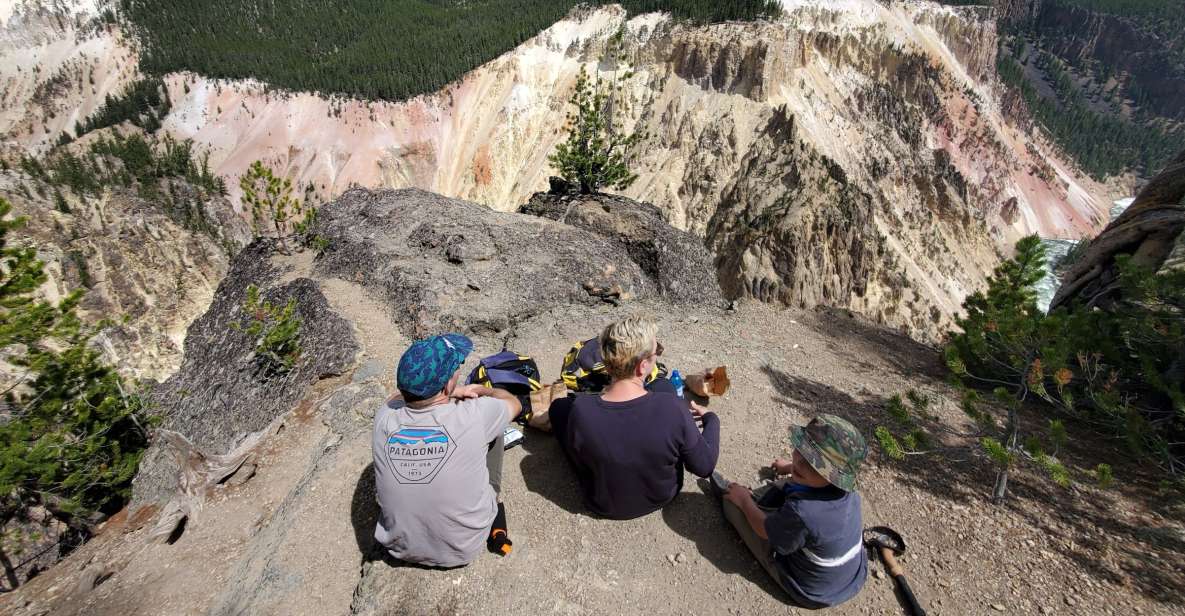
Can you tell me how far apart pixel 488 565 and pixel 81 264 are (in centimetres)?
3338

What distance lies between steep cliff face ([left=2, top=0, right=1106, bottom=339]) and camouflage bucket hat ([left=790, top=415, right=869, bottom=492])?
19013 mm

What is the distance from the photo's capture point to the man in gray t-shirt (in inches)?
112

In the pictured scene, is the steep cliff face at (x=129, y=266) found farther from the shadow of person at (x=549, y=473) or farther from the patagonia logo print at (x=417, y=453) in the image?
the patagonia logo print at (x=417, y=453)

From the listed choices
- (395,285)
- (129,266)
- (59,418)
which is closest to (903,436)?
(395,285)

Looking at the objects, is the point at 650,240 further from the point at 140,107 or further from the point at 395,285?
the point at 140,107

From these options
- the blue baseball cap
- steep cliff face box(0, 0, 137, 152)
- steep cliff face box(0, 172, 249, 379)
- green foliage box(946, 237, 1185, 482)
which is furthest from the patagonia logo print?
steep cliff face box(0, 0, 137, 152)

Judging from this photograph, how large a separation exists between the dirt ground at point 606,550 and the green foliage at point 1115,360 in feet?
1.62

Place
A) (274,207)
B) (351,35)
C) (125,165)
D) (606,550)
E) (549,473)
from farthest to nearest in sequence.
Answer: (351,35), (125,165), (274,207), (549,473), (606,550)

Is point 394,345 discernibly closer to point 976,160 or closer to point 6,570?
point 6,570

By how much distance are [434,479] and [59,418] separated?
28.7 feet

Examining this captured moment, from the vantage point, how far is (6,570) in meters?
6.52

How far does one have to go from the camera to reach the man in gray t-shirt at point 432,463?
2.84 meters

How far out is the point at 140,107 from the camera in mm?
52812

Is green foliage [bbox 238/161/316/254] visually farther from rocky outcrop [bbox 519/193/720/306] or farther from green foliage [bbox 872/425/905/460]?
green foliage [bbox 872/425/905/460]
